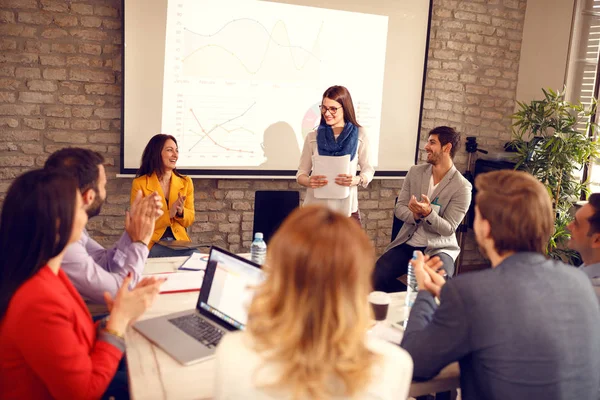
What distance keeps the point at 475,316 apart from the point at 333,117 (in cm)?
233

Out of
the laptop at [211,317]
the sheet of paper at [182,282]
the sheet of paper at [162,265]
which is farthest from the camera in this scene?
the sheet of paper at [162,265]

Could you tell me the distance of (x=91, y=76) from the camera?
3885mm

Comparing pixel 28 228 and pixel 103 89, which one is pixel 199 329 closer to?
pixel 28 228

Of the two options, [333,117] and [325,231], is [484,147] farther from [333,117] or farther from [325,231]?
[325,231]

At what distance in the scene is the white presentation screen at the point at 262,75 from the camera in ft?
13.0

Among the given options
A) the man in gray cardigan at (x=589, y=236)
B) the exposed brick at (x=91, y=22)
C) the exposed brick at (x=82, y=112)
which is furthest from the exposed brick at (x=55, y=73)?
the man in gray cardigan at (x=589, y=236)

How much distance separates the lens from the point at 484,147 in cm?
532

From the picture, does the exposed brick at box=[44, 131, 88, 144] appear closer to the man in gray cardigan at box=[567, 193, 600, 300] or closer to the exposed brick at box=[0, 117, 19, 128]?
the exposed brick at box=[0, 117, 19, 128]

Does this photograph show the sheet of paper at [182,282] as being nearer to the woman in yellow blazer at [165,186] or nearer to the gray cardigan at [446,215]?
the woman in yellow blazer at [165,186]

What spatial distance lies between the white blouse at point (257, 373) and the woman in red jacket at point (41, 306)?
50 centimetres

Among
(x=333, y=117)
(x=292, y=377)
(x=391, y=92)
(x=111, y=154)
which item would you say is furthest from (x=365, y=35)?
(x=292, y=377)

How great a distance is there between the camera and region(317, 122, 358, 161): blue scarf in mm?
3635

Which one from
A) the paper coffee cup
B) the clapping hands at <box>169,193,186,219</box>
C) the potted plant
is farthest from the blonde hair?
the potted plant

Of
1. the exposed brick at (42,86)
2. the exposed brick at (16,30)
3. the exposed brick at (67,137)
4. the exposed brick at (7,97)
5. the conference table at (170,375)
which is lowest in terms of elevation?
the conference table at (170,375)
